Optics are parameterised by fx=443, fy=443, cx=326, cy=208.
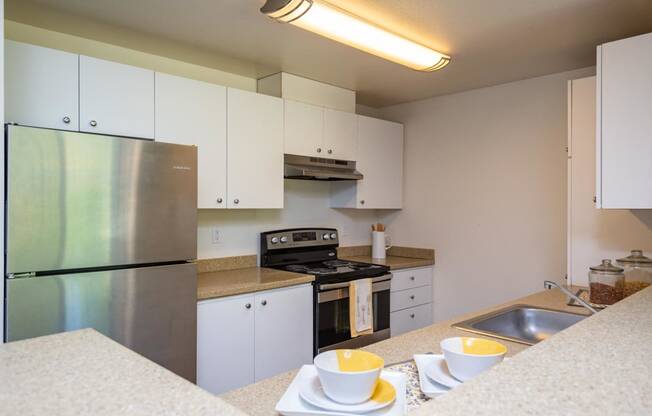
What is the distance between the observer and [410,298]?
3.63m

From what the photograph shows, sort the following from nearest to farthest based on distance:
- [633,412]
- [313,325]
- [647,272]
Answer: [633,412] → [647,272] → [313,325]

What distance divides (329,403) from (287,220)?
266cm

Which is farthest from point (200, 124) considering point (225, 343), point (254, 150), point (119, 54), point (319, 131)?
point (225, 343)

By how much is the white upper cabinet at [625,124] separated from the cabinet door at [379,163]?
1802mm

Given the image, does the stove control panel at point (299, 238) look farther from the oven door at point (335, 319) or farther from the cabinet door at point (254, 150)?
the oven door at point (335, 319)

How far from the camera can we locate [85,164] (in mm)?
1838

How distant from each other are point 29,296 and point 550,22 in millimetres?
2678

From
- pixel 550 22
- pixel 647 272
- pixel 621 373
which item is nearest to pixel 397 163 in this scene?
pixel 550 22

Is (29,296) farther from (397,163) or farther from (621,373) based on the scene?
(397,163)

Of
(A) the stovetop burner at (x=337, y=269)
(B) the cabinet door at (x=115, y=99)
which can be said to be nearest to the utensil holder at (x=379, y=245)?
(A) the stovetop burner at (x=337, y=269)

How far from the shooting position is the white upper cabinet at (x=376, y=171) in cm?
363

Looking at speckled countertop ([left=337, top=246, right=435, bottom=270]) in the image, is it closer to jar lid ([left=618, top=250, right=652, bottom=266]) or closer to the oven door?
the oven door

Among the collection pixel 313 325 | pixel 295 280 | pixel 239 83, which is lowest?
pixel 313 325

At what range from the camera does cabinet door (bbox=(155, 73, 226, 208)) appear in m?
2.45
